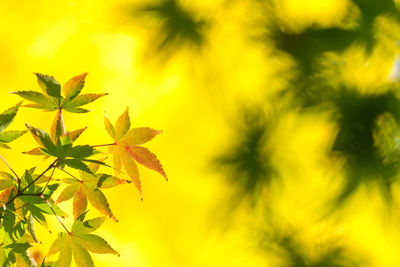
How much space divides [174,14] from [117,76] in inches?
6.9

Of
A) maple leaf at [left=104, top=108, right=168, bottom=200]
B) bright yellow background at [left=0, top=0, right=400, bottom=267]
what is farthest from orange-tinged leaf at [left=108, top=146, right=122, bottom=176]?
bright yellow background at [left=0, top=0, right=400, bottom=267]

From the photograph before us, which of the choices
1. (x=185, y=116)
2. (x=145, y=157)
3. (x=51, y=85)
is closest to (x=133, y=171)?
(x=145, y=157)

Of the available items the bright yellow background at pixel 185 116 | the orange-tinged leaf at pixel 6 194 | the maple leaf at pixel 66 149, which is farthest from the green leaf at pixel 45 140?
Answer: the bright yellow background at pixel 185 116

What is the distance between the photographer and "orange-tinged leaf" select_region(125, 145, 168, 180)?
0.56 meters

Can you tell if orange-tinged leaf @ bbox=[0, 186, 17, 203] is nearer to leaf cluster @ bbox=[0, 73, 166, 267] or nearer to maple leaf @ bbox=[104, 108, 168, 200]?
leaf cluster @ bbox=[0, 73, 166, 267]

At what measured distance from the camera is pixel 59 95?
22.0 inches

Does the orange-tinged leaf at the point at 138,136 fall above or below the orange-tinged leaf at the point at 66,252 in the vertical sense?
above

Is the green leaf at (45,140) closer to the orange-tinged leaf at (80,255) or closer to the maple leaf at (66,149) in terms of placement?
the maple leaf at (66,149)

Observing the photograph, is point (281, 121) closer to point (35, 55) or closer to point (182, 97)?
point (182, 97)

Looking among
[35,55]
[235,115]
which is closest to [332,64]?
[235,115]

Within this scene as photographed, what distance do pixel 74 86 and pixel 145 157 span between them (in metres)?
0.11

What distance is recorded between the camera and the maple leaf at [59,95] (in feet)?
1.80

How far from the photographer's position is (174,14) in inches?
42.2

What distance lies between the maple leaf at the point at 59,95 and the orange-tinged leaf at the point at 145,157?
0.07 m
